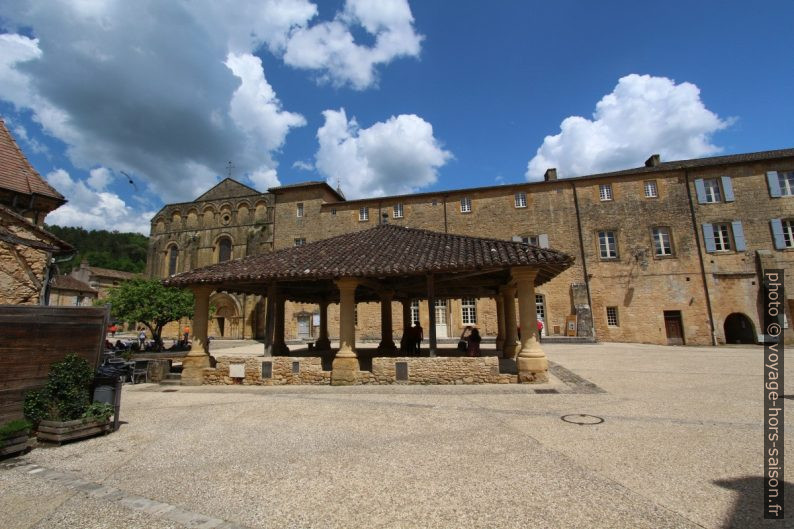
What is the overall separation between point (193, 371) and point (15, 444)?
234 inches

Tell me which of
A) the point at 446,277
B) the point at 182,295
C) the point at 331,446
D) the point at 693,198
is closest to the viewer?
the point at 331,446

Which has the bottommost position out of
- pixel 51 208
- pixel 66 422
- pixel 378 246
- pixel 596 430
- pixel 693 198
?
pixel 596 430

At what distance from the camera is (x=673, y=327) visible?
22.4 m

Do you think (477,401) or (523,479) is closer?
(523,479)

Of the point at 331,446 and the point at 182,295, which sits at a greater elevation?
the point at 182,295

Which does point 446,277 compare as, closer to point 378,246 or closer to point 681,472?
point 378,246

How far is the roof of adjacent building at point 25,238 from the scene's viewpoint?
750 centimetres

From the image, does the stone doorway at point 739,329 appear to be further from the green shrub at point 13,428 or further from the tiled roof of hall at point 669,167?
the green shrub at point 13,428

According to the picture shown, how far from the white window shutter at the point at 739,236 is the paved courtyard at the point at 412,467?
63.7ft

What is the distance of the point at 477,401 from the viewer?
293 inches

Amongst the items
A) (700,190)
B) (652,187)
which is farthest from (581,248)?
(700,190)

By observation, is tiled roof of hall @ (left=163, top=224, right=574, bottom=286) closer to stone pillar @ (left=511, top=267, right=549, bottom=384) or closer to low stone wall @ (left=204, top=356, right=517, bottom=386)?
stone pillar @ (left=511, top=267, right=549, bottom=384)

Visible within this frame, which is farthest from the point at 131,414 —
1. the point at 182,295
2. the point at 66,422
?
the point at 182,295

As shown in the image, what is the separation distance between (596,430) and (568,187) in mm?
22532
